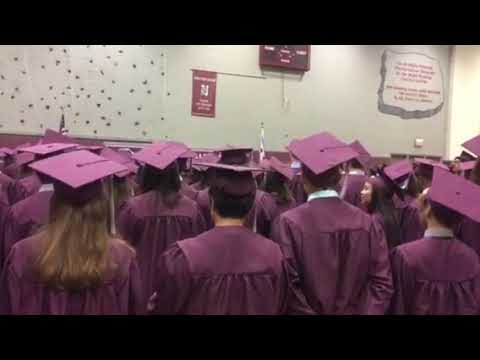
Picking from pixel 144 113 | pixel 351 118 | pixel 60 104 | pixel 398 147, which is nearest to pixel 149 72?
pixel 144 113

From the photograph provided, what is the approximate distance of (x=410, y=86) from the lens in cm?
1209

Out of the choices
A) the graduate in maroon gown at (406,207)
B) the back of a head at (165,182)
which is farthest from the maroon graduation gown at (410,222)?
the back of a head at (165,182)

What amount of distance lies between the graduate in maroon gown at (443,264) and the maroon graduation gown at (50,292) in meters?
1.41

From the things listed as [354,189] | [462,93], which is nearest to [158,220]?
[354,189]

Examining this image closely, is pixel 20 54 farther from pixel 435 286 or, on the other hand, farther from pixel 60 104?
pixel 435 286

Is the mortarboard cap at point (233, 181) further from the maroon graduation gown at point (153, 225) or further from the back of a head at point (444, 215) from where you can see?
the maroon graduation gown at point (153, 225)

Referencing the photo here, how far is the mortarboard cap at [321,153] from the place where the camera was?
2736 millimetres

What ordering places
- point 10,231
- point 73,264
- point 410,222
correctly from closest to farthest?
point 73,264 < point 10,231 < point 410,222

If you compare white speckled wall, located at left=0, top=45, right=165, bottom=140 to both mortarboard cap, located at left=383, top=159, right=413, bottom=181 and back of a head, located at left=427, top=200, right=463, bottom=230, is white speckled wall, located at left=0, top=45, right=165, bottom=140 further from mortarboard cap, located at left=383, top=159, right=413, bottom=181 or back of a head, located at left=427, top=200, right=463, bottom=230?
back of a head, located at left=427, top=200, right=463, bottom=230

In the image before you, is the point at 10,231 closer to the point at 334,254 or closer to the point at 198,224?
the point at 198,224

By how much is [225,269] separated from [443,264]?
3.64 ft

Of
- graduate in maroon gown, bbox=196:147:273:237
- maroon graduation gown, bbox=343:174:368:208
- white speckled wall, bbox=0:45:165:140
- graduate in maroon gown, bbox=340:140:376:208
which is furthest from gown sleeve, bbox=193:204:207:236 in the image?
white speckled wall, bbox=0:45:165:140

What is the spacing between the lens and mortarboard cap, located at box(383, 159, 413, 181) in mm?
3947
